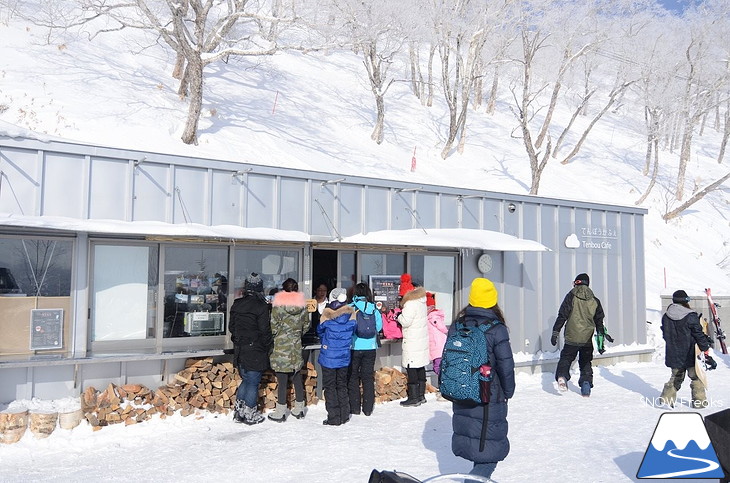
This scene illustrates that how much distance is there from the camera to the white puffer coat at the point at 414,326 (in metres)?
8.38

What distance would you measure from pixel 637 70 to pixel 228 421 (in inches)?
1052

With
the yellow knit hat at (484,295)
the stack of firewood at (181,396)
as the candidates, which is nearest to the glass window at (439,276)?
the stack of firewood at (181,396)

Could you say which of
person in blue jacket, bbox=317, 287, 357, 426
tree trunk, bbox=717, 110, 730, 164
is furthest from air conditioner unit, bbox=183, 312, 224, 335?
tree trunk, bbox=717, 110, 730, 164

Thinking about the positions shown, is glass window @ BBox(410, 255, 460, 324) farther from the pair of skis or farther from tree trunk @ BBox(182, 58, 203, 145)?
tree trunk @ BBox(182, 58, 203, 145)

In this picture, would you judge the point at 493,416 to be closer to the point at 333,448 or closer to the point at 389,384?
the point at 333,448

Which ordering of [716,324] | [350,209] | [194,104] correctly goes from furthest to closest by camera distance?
[194,104] → [716,324] → [350,209]

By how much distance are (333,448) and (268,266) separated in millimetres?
3017

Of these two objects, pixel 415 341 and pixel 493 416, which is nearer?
pixel 493 416

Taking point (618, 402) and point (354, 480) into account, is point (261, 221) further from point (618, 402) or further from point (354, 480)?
point (618, 402)

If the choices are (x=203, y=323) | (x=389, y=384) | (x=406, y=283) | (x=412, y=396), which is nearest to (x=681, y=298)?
(x=406, y=283)

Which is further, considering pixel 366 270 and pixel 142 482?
pixel 366 270

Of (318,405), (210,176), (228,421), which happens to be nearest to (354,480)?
(228,421)

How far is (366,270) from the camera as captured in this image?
9.42 metres

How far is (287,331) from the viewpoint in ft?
24.5
